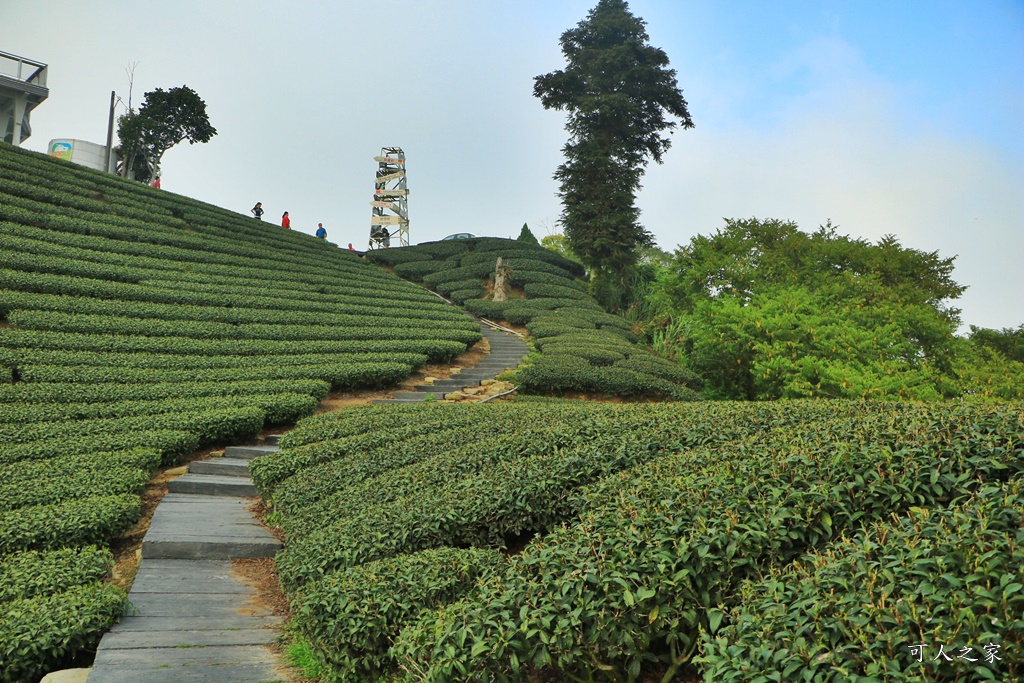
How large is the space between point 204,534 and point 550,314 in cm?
1790

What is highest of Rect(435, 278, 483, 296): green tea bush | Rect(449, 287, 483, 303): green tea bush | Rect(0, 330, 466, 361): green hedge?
Rect(435, 278, 483, 296): green tea bush

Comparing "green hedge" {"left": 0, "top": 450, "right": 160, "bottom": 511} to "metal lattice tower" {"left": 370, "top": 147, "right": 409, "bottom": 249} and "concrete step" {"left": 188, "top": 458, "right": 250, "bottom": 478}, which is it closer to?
"concrete step" {"left": 188, "top": 458, "right": 250, "bottom": 478}

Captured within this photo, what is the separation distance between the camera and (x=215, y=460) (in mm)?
9742

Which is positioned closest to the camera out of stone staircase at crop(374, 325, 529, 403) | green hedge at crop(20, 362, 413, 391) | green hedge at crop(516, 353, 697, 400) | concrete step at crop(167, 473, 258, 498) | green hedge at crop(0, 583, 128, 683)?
green hedge at crop(0, 583, 128, 683)

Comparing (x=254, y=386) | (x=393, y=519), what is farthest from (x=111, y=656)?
(x=254, y=386)

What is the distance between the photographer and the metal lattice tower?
125ft

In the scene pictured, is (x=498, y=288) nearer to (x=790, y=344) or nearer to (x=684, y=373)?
(x=684, y=373)

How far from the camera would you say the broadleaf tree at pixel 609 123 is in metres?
27.4

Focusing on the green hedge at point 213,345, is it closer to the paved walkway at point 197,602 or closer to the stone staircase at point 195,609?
the paved walkway at point 197,602

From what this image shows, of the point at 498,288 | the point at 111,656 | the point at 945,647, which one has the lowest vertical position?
the point at 111,656

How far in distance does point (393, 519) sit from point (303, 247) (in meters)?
24.5

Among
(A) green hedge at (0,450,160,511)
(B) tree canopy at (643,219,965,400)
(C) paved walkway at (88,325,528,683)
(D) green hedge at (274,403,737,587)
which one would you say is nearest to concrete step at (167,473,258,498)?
(C) paved walkway at (88,325,528,683)

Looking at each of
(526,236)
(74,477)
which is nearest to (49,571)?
(74,477)

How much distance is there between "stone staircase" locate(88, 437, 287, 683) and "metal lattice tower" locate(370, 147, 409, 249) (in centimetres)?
3057
